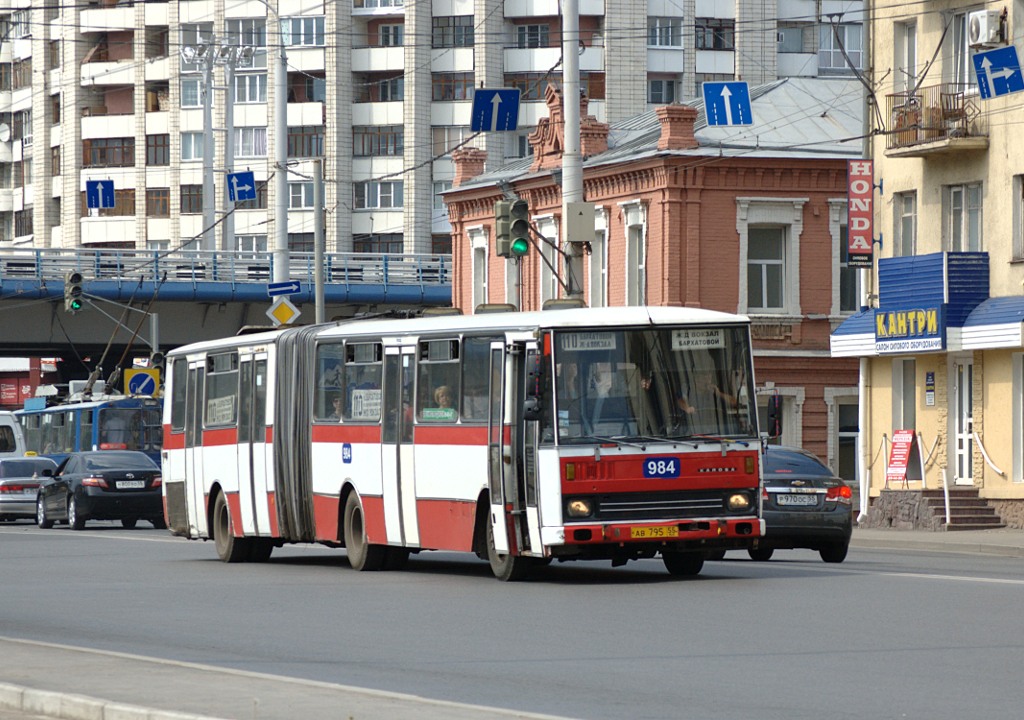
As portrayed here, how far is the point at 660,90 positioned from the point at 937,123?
61.2 m

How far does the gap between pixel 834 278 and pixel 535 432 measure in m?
30.5

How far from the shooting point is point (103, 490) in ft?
133

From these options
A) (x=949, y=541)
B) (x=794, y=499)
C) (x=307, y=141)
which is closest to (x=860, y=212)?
(x=949, y=541)

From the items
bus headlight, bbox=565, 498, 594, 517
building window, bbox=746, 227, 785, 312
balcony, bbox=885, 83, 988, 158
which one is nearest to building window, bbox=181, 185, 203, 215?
building window, bbox=746, 227, 785, 312

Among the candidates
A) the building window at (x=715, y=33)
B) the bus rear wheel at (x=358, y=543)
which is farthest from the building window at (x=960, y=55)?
the building window at (x=715, y=33)

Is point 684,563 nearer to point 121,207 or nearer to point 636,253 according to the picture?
point 636,253

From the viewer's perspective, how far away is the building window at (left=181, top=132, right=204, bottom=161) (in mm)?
103062

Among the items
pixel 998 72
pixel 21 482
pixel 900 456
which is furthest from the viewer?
pixel 21 482

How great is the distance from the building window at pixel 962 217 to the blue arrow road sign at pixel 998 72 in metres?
3.26

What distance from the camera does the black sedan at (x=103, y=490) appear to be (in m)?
40.4

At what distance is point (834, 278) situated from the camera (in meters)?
49.8

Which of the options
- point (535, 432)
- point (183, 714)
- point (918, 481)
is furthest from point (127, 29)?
point (183, 714)

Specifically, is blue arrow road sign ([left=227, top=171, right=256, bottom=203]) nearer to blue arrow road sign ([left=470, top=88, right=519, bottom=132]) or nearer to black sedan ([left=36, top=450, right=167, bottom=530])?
blue arrow road sign ([left=470, top=88, right=519, bottom=132])

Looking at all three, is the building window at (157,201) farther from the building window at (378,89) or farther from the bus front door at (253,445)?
the bus front door at (253,445)
